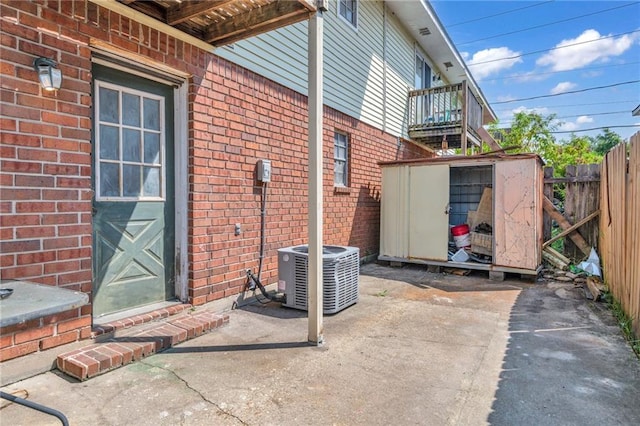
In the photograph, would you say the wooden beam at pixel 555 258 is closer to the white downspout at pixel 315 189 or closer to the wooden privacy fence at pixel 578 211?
the wooden privacy fence at pixel 578 211

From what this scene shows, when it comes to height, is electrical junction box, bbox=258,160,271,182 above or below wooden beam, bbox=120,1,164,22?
below

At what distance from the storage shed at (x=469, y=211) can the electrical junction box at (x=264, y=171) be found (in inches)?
133

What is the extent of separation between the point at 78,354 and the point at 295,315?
2.13 meters

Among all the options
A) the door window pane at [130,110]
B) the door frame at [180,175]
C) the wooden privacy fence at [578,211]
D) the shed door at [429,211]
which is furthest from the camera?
the shed door at [429,211]

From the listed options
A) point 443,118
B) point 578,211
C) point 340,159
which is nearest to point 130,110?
point 340,159

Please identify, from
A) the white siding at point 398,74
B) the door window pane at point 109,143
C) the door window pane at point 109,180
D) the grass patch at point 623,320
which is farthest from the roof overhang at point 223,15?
the white siding at point 398,74

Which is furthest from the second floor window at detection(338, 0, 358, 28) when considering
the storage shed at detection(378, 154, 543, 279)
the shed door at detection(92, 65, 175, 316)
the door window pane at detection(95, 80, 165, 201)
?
the door window pane at detection(95, 80, 165, 201)

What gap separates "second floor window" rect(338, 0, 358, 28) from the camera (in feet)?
23.4

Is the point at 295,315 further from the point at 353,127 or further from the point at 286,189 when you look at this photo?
the point at 353,127

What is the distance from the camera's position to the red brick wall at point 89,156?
2539 mm

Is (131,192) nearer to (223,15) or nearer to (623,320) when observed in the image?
(223,15)

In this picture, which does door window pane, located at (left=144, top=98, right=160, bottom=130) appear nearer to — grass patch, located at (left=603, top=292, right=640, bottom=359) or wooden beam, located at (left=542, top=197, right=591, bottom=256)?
grass patch, located at (left=603, top=292, right=640, bottom=359)

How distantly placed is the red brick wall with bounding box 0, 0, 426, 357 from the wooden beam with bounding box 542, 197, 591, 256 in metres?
3.79

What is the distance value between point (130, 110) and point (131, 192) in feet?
2.56
